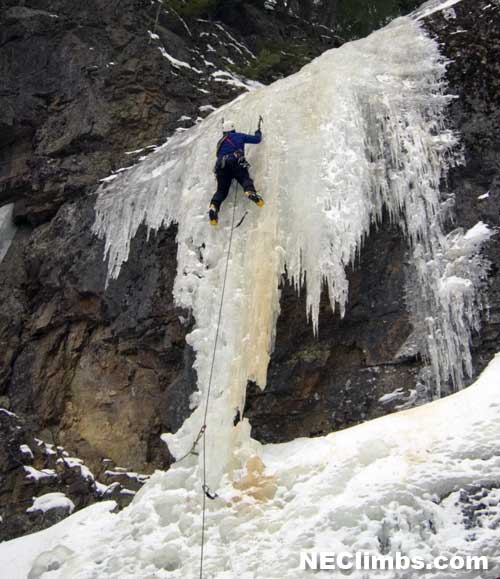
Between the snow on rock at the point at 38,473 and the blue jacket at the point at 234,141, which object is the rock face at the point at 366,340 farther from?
the snow on rock at the point at 38,473

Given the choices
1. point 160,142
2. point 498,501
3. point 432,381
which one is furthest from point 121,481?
point 160,142

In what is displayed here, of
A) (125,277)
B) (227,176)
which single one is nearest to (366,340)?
(227,176)

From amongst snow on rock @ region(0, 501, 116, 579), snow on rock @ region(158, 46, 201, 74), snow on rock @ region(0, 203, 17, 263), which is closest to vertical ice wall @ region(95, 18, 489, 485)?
snow on rock @ region(0, 501, 116, 579)

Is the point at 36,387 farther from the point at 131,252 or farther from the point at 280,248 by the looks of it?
the point at 280,248

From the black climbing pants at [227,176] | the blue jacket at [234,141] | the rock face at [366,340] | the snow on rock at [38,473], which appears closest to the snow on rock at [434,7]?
the rock face at [366,340]

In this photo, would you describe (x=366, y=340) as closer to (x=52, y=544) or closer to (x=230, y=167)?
(x=230, y=167)

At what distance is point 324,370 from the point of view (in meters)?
→ 7.04

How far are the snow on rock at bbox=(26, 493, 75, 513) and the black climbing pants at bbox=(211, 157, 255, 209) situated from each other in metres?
3.48

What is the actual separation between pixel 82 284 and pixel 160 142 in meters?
2.65

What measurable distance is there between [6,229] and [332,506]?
692cm

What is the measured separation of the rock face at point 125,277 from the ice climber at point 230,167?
35.0 inches

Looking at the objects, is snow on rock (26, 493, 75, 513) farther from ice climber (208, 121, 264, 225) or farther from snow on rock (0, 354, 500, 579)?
ice climber (208, 121, 264, 225)

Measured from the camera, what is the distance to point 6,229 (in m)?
10.5

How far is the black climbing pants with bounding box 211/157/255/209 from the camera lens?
7855 millimetres
